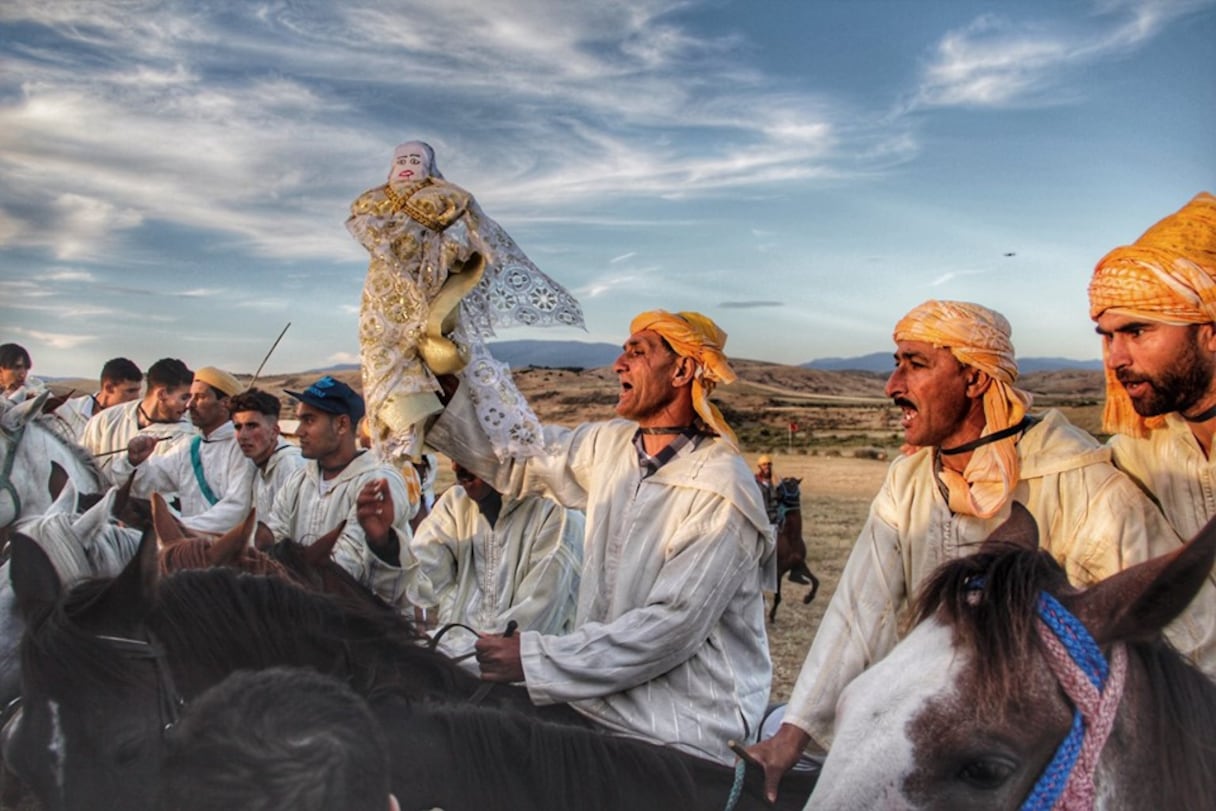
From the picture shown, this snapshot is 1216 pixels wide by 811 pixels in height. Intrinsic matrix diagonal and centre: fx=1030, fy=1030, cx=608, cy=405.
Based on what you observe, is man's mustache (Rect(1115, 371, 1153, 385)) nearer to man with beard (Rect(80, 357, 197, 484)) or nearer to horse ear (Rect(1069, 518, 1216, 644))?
horse ear (Rect(1069, 518, 1216, 644))

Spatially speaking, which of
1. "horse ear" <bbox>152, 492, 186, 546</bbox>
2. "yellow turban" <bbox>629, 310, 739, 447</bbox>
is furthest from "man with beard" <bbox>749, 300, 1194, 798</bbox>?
"horse ear" <bbox>152, 492, 186, 546</bbox>

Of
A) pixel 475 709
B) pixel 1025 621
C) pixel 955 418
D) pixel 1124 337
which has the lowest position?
pixel 475 709

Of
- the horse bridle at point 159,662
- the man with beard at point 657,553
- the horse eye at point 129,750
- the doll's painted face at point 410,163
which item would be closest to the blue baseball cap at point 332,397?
the man with beard at point 657,553

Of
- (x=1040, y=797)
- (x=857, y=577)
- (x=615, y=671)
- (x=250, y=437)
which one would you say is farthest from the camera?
(x=250, y=437)

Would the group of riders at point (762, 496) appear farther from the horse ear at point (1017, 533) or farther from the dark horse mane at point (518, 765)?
the horse ear at point (1017, 533)

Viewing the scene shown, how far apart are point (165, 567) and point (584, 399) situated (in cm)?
549

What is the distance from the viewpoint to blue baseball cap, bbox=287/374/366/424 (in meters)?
5.57

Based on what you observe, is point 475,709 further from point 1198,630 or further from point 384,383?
point 1198,630

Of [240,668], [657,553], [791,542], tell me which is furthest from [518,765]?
[791,542]

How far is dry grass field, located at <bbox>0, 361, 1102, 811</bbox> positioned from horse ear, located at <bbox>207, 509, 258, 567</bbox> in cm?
139

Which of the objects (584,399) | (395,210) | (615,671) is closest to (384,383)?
(395,210)

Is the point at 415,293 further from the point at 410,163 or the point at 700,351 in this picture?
the point at 700,351

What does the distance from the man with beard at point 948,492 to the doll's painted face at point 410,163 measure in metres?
1.67

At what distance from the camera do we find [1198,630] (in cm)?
232
